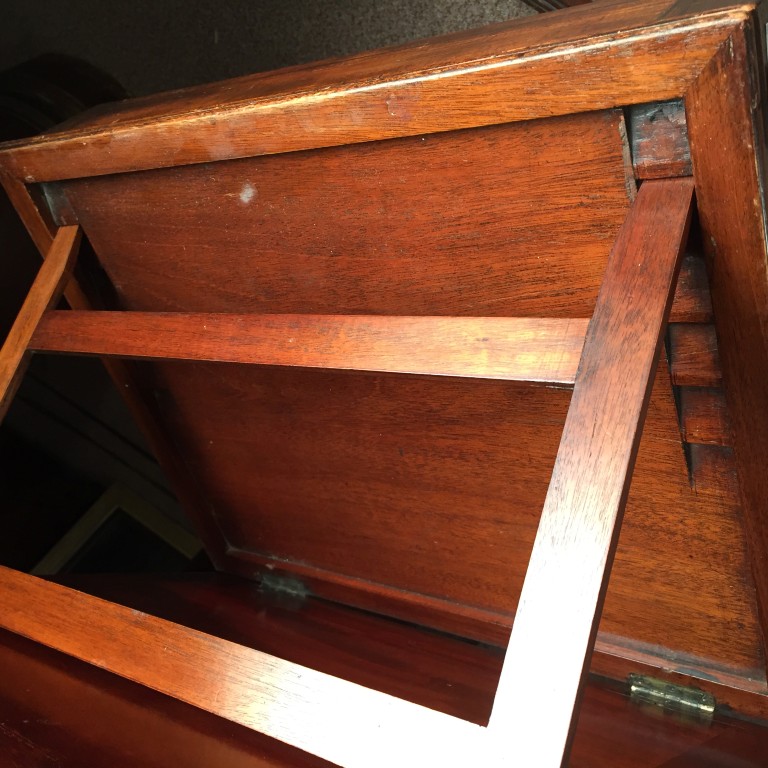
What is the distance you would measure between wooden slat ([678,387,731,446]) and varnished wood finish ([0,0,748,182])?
14.9 inches

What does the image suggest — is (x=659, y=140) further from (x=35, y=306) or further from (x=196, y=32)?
(x=196, y=32)

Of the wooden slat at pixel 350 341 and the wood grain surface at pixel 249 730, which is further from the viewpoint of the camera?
the wood grain surface at pixel 249 730

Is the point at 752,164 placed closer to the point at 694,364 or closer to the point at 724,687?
the point at 694,364

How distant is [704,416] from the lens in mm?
955

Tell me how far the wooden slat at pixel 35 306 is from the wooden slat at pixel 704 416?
37.2 inches

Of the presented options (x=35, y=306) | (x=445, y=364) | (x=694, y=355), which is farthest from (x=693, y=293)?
(x=35, y=306)

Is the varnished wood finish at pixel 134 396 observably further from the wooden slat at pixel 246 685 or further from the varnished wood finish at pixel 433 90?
the wooden slat at pixel 246 685

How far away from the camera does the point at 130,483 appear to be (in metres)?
2.93

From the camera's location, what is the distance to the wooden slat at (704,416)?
3.09 feet

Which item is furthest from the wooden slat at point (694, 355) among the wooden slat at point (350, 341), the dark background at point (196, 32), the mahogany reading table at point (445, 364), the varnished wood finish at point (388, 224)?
the dark background at point (196, 32)

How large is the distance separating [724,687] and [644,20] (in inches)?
35.1

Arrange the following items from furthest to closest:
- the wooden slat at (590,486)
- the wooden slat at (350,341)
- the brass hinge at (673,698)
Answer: the brass hinge at (673,698), the wooden slat at (350,341), the wooden slat at (590,486)

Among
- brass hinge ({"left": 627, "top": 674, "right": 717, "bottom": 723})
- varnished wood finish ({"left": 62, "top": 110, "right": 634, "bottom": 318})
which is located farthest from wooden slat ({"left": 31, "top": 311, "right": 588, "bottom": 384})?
brass hinge ({"left": 627, "top": 674, "right": 717, "bottom": 723})

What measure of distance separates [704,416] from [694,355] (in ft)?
0.31
